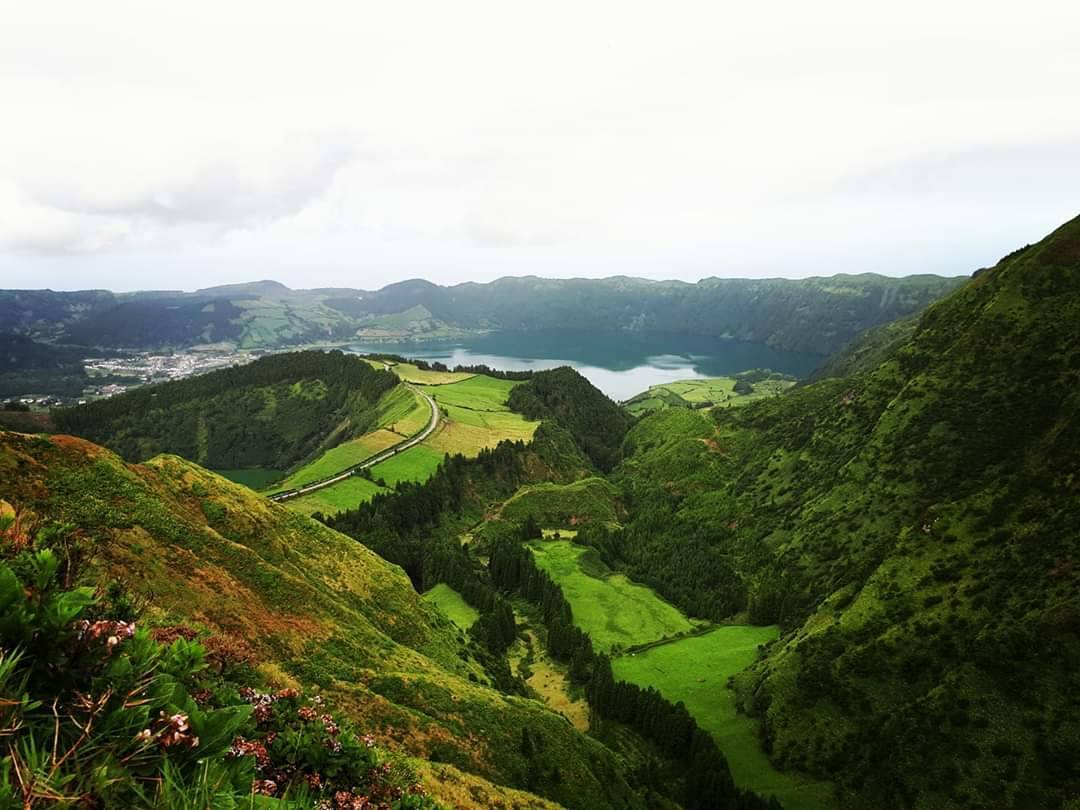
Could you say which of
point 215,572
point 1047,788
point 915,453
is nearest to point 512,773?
point 215,572

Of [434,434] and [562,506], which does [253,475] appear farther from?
[562,506]

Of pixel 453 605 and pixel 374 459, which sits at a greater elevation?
pixel 374 459

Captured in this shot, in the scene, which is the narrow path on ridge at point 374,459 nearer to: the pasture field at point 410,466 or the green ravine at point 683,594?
the pasture field at point 410,466

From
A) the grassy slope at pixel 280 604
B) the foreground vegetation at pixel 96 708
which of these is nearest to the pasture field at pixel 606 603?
the grassy slope at pixel 280 604

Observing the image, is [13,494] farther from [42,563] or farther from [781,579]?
[781,579]

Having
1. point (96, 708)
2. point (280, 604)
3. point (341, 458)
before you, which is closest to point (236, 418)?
point (341, 458)

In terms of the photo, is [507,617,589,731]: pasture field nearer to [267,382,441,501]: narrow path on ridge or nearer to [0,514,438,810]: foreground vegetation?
[267,382,441,501]: narrow path on ridge
